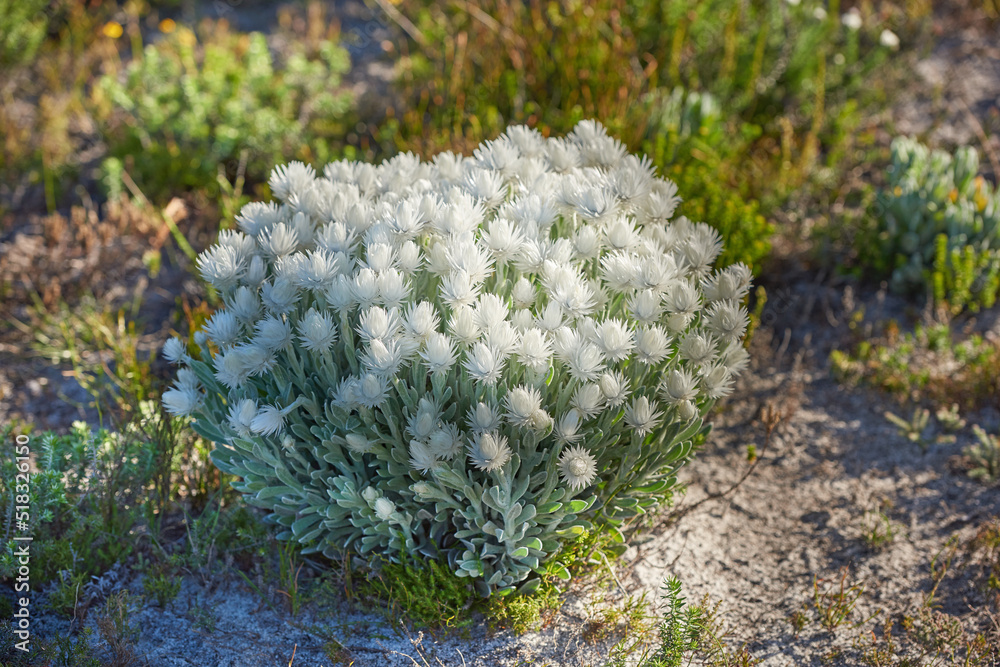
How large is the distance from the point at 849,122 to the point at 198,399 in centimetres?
429

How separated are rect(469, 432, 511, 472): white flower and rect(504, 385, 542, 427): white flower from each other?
71 mm

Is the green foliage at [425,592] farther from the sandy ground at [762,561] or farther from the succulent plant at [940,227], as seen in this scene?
the succulent plant at [940,227]

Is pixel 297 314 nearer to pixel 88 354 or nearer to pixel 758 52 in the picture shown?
pixel 88 354

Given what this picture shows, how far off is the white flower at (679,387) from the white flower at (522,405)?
1.40 feet

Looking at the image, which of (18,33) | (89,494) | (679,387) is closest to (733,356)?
(679,387)

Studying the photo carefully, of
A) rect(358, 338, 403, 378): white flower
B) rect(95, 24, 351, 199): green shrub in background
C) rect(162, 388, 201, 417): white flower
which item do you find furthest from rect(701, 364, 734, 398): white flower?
rect(95, 24, 351, 199): green shrub in background

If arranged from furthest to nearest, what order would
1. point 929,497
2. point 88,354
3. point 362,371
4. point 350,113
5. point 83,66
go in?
1. point 83,66
2. point 350,113
3. point 88,354
4. point 929,497
5. point 362,371

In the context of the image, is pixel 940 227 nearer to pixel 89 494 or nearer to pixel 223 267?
pixel 223 267

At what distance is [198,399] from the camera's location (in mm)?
2424

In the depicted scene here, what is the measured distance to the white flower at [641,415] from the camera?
223 centimetres

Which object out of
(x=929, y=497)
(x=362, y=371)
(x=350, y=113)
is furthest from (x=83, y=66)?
(x=929, y=497)

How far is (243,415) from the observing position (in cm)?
216

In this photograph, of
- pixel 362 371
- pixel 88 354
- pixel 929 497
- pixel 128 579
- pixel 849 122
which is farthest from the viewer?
pixel 849 122

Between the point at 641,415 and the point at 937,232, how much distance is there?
2596 mm
